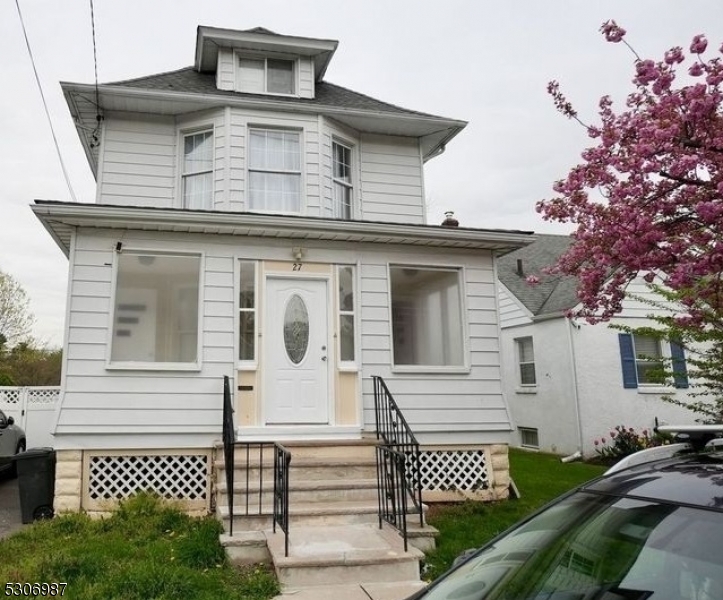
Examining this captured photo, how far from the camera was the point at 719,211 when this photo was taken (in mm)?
4793

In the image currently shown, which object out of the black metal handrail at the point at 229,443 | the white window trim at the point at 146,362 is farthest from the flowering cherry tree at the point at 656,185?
the white window trim at the point at 146,362

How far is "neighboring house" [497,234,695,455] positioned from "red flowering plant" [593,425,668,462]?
23 centimetres

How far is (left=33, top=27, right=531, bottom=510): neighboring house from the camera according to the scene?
275 inches

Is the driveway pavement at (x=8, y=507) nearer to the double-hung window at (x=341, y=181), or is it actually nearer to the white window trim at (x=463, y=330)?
the white window trim at (x=463, y=330)

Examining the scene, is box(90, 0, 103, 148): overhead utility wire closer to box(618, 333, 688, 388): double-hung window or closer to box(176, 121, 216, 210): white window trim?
box(176, 121, 216, 210): white window trim

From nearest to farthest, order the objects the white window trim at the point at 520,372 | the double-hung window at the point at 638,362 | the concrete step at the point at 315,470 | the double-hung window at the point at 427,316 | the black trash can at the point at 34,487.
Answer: the concrete step at the point at 315,470
the black trash can at the point at 34,487
the double-hung window at the point at 427,316
the double-hung window at the point at 638,362
the white window trim at the point at 520,372

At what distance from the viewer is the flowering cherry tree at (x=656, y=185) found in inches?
199

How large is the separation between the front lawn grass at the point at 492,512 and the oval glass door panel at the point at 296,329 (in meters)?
2.64

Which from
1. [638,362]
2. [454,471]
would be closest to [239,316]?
[454,471]

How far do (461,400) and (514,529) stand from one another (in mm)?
5715

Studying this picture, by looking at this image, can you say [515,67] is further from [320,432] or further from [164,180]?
[320,432]

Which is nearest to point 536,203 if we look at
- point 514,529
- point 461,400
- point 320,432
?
point 461,400

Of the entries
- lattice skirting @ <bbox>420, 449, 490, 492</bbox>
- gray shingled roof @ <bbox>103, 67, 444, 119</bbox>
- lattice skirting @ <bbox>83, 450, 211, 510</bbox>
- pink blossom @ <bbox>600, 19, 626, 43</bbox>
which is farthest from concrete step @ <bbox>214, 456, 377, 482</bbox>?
gray shingled roof @ <bbox>103, 67, 444, 119</bbox>

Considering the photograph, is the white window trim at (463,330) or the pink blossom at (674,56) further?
the white window trim at (463,330)
